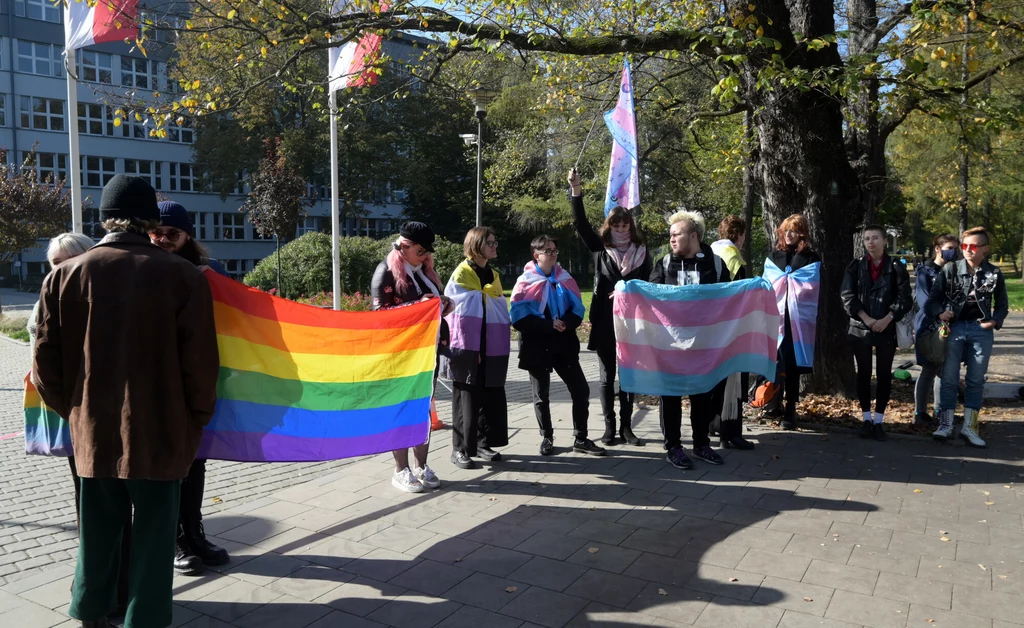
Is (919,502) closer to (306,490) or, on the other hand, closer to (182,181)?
(306,490)

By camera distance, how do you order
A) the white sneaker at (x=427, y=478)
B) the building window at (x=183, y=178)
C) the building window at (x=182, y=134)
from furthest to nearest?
the building window at (x=183, y=178) < the building window at (x=182, y=134) < the white sneaker at (x=427, y=478)

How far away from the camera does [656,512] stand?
18.3 feet

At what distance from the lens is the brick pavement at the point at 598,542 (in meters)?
4.08

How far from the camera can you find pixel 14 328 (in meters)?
20.7

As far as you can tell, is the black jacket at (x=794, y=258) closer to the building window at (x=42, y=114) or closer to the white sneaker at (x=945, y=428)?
the white sneaker at (x=945, y=428)

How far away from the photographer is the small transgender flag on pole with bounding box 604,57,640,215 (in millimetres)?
7594

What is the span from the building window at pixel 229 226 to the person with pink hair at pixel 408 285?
5757 centimetres

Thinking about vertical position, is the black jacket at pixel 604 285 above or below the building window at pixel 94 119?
below

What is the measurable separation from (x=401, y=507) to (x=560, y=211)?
89.9 ft

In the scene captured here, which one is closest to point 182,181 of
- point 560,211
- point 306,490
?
point 560,211

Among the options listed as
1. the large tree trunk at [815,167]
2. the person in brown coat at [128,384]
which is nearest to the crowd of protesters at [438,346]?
the person in brown coat at [128,384]

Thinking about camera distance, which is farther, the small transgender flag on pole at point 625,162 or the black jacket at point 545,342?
the small transgender flag on pole at point 625,162

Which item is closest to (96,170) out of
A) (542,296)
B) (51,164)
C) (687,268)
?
(51,164)

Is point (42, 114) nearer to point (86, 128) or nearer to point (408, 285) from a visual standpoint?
point (86, 128)
